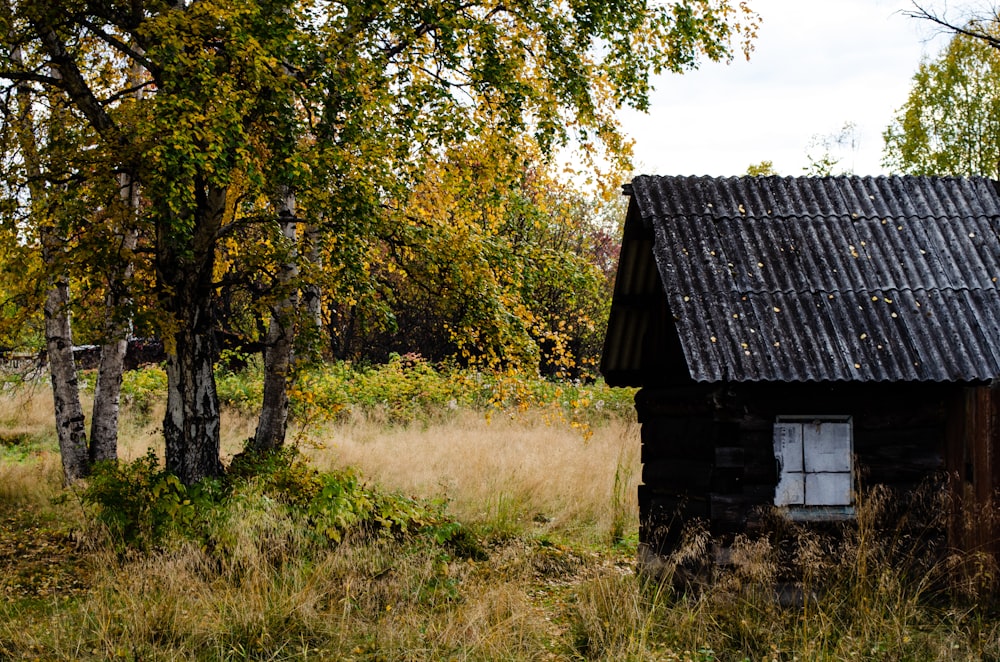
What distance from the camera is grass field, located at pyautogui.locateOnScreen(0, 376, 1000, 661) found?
6.30 metres

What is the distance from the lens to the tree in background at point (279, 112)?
23.0 feet

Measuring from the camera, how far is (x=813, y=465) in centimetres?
758

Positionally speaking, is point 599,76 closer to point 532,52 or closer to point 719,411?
point 532,52

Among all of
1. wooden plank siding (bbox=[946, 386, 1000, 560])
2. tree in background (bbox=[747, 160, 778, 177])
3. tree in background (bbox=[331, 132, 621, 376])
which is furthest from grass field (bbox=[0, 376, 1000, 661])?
tree in background (bbox=[747, 160, 778, 177])

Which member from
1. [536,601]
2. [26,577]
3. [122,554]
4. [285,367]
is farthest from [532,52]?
[26,577]

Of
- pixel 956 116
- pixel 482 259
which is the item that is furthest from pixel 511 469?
pixel 956 116

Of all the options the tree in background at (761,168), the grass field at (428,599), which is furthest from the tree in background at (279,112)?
the tree in background at (761,168)

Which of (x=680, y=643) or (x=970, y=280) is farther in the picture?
(x=970, y=280)

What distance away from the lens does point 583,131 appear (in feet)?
31.4

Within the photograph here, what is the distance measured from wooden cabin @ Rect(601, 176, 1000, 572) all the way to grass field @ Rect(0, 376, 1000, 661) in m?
0.54

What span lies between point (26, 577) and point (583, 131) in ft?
23.5

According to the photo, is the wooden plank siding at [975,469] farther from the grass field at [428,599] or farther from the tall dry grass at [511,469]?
the tall dry grass at [511,469]

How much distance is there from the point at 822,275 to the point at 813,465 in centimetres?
176

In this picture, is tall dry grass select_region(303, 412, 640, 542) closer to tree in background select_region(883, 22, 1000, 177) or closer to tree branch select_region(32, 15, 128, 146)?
tree branch select_region(32, 15, 128, 146)
